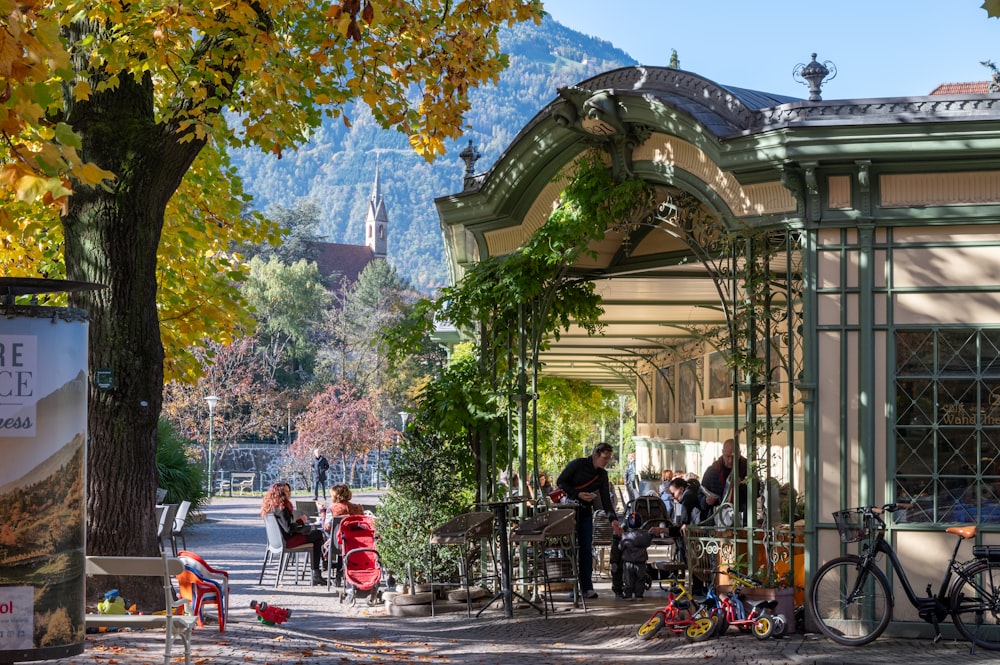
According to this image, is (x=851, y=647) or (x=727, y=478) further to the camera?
(x=727, y=478)

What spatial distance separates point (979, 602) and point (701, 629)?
2103 millimetres

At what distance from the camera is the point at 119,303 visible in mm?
10617

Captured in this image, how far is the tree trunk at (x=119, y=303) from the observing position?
416 inches

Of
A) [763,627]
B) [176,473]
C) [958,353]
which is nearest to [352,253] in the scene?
[176,473]

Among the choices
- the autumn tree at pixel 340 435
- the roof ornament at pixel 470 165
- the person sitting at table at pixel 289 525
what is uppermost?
the roof ornament at pixel 470 165

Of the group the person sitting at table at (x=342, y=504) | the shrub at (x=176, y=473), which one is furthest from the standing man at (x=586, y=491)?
the shrub at (x=176, y=473)

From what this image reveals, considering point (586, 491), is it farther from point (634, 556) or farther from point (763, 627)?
point (763, 627)

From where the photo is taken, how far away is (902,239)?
1054 centimetres

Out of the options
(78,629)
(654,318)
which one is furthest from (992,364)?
(654,318)

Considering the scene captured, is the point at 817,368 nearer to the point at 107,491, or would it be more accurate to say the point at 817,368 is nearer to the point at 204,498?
the point at 107,491

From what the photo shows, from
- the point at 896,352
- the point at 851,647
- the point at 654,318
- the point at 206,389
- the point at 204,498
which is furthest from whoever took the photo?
the point at 206,389

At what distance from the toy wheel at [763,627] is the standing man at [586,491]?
350cm

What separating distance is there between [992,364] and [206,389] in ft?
140

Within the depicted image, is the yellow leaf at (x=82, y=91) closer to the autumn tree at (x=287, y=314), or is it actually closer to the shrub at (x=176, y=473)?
the shrub at (x=176, y=473)
